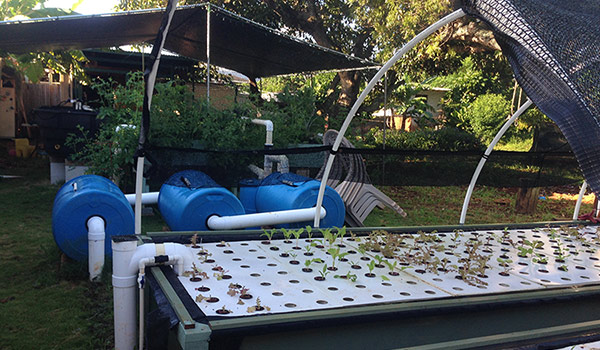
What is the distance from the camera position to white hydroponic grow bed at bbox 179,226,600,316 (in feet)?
7.65

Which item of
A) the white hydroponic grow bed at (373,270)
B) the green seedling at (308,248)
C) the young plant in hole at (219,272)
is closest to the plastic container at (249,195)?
the white hydroponic grow bed at (373,270)

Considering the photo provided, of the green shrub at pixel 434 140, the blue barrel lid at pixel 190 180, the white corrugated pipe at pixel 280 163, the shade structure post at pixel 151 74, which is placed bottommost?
the blue barrel lid at pixel 190 180

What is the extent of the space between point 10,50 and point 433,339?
756cm

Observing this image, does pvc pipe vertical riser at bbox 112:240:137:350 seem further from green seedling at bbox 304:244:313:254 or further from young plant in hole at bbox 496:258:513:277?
young plant in hole at bbox 496:258:513:277

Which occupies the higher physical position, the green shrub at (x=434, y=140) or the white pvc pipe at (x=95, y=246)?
the green shrub at (x=434, y=140)

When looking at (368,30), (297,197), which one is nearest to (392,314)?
(297,197)

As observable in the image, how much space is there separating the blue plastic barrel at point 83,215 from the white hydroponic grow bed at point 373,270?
48.1 inches

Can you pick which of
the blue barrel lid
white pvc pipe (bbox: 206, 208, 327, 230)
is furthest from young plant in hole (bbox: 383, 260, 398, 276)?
the blue barrel lid

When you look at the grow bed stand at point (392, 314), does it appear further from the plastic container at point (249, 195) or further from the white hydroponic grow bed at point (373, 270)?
the plastic container at point (249, 195)

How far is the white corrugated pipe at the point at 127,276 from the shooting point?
2.49 m

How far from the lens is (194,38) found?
8.02m

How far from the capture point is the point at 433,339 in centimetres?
221

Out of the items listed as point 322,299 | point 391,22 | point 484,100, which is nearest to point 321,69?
point 391,22

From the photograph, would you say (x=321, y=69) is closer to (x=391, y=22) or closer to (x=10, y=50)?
(x=391, y=22)
